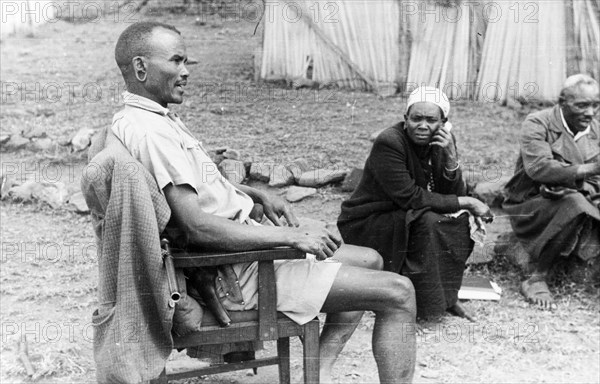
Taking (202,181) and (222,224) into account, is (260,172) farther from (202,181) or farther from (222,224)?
(222,224)

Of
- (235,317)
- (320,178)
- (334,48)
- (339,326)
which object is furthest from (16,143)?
(235,317)

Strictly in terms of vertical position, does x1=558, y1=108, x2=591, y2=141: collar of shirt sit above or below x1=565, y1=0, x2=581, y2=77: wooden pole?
below

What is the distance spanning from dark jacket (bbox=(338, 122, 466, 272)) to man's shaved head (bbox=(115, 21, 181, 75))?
1800 mm

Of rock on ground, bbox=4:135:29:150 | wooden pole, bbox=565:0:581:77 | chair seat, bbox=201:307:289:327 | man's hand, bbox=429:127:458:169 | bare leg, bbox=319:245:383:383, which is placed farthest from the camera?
wooden pole, bbox=565:0:581:77

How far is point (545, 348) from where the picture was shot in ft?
14.4

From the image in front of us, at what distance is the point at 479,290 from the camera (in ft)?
16.6

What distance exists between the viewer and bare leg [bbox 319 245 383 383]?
141 inches

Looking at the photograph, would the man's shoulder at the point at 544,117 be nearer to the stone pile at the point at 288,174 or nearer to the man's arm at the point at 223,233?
the stone pile at the point at 288,174

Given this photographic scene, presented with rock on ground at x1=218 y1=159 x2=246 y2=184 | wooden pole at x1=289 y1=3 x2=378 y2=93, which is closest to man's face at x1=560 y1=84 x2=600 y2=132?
rock on ground at x1=218 y1=159 x2=246 y2=184

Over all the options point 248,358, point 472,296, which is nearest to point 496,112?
point 472,296

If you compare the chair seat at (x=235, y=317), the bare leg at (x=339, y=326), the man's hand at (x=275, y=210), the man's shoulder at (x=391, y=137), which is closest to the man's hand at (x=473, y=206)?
the man's shoulder at (x=391, y=137)

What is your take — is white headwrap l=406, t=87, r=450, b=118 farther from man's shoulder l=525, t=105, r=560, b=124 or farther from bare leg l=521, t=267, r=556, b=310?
bare leg l=521, t=267, r=556, b=310

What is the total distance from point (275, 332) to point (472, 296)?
2.24 metres

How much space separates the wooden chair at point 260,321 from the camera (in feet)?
9.71
